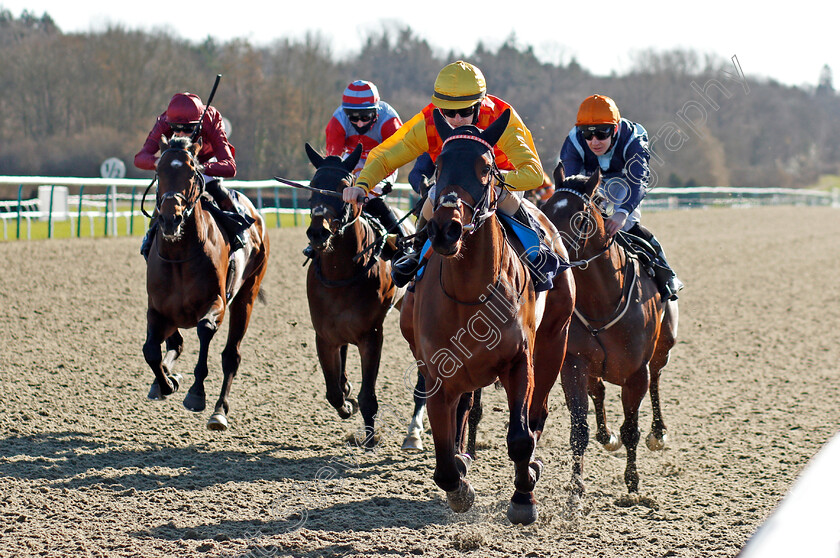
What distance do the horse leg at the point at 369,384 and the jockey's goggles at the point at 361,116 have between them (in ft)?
5.01

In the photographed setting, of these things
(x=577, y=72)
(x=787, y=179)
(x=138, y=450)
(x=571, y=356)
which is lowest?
(x=138, y=450)

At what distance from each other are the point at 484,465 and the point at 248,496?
1.57 metres

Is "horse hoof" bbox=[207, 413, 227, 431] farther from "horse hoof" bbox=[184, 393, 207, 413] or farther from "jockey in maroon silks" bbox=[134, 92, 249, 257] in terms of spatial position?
"jockey in maroon silks" bbox=[134, 92, 249, 257]

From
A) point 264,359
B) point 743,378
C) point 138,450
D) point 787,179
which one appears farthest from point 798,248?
point 787,179

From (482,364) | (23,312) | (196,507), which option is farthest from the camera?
(23,312)

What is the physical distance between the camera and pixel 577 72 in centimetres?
6091

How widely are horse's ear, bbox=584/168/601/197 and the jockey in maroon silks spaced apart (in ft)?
8.25

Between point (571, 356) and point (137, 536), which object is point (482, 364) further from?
point (137, 536)

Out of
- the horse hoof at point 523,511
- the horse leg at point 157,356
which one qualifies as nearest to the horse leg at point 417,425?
the horse leg at point 157,356

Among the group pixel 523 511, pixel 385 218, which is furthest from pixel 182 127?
pixel 523 511

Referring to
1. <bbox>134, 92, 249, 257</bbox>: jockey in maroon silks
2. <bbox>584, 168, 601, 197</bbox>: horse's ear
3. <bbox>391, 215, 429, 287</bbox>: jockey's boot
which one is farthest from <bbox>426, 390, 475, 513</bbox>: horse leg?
<bbox>134, 92, 249, 257</bbox>: jockey in maroon silks

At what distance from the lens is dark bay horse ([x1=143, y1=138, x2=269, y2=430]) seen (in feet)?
18.3

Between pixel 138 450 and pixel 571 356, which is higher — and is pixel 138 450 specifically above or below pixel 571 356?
below

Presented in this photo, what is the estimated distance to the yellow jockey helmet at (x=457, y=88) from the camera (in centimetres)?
406
